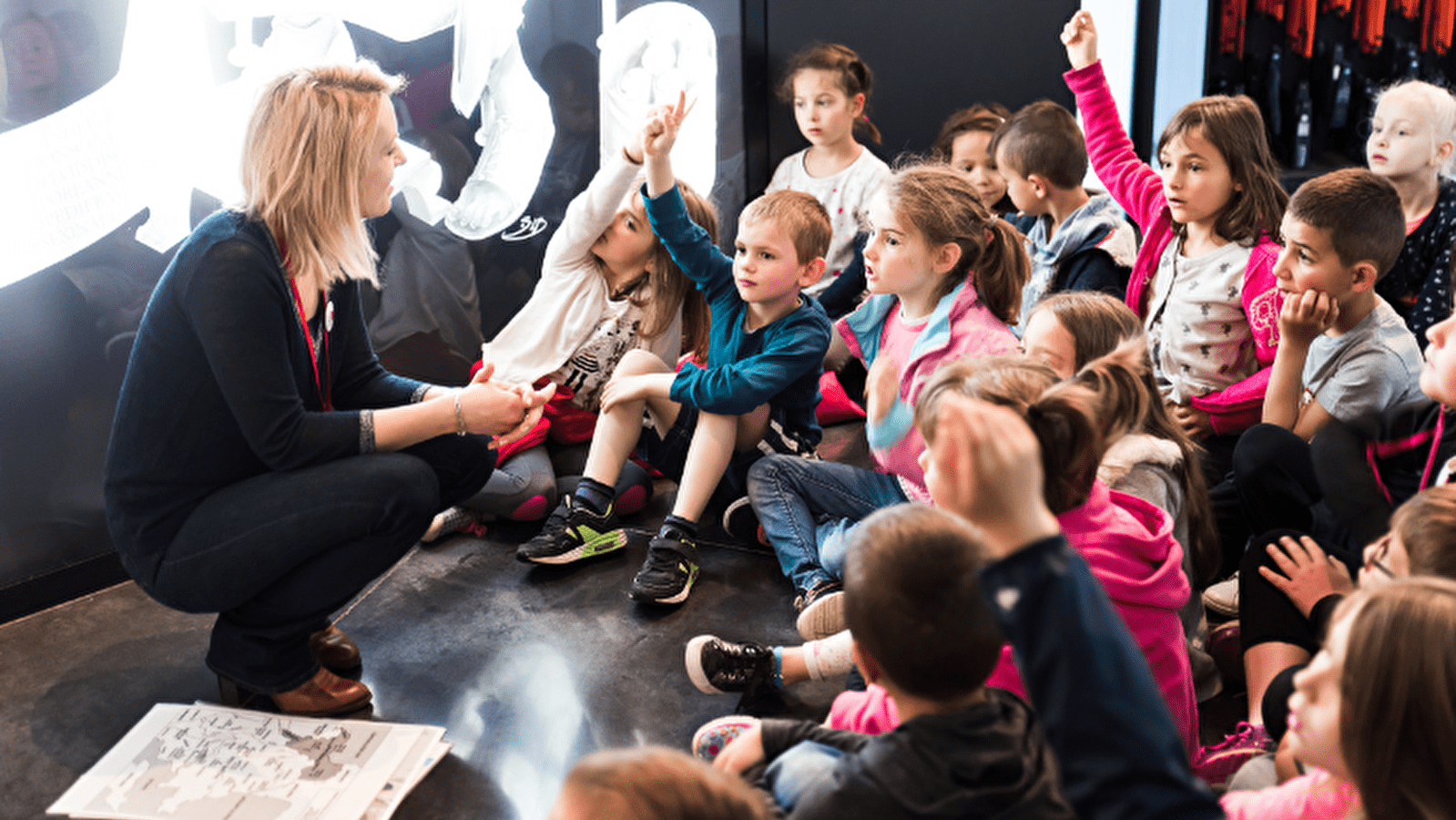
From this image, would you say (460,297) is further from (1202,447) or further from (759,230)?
(1202,447)

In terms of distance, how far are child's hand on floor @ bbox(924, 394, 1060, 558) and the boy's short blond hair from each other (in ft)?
5.25

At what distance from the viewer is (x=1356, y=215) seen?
196 centimetres

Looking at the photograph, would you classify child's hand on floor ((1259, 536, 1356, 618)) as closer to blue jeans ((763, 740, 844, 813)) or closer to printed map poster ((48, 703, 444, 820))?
blue jeans ((763, 740, 844, 813))

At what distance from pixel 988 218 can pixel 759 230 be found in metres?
0.48

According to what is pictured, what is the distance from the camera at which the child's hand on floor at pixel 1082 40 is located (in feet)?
8.11

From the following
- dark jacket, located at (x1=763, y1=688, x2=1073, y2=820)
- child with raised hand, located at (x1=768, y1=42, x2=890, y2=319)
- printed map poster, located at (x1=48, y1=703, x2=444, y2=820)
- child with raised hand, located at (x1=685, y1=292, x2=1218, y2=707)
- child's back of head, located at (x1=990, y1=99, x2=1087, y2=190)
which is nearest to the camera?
dark jacket, located at (x1=763, y1=688, x2=1073, y2=820)

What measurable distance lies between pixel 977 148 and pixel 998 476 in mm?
2930

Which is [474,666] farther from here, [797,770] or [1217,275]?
[1217,275]

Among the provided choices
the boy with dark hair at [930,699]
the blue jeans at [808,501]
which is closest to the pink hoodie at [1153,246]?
the blue jeans at [808,501]

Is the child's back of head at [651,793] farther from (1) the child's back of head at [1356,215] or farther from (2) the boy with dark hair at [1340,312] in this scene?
(1) the child's back of head at [1356,215]

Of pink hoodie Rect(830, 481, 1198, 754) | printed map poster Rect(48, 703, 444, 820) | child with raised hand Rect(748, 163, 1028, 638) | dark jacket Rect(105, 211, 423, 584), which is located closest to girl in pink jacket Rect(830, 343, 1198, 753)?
pink hoodie Rect(830, 481, 1198, 754)

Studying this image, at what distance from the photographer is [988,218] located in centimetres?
227

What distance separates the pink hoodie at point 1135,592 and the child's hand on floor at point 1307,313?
2.01 feet

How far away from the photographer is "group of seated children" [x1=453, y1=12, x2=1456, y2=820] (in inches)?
33.1
